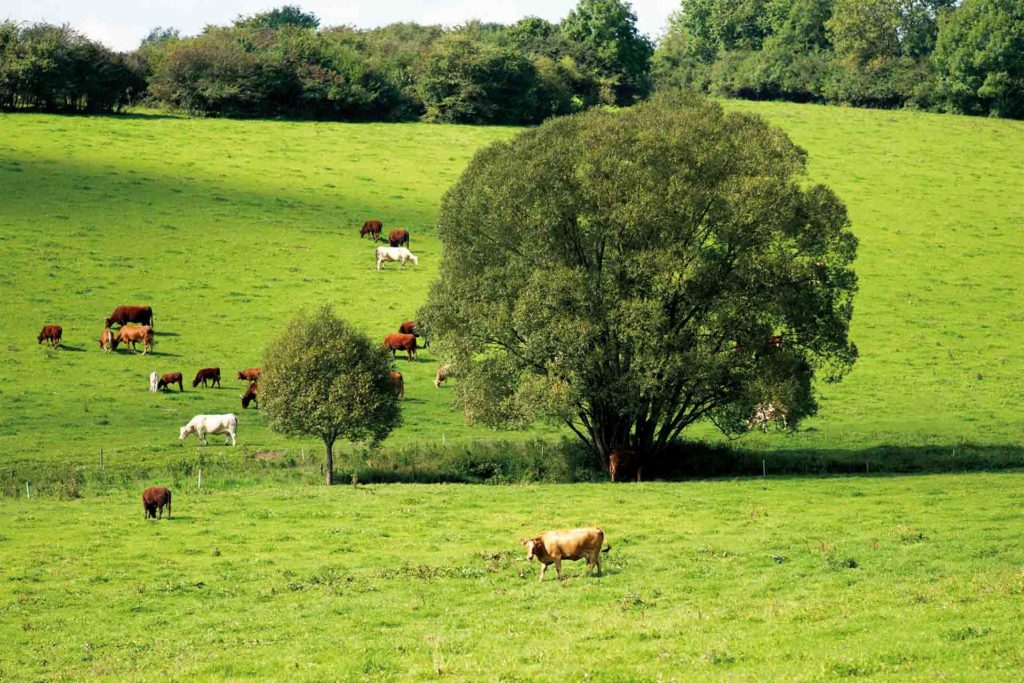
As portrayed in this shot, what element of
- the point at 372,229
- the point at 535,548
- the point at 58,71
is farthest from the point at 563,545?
the point at 58,71

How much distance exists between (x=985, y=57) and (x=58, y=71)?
7570 centimetres

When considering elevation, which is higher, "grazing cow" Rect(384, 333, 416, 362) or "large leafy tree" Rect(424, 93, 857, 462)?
"large leafy tree" Rect(424, 93, 857, 462)

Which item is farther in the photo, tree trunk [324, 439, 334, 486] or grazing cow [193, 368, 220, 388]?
grazing cow [193, 368, 220, 388]

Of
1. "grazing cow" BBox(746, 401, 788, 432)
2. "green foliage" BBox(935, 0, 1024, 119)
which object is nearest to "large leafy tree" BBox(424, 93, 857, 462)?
"grazing cow" BBox(746, 401, 788, 432)

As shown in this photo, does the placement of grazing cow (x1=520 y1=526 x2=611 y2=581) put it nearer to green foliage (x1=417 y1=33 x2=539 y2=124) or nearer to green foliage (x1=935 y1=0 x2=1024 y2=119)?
green foliage (x1=417 y1=33 x2=539 y2=124)

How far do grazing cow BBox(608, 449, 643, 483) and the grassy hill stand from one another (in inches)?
255

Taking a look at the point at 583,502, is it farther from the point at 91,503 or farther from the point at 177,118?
the point at 177,118

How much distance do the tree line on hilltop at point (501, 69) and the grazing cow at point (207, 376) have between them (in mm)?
43735

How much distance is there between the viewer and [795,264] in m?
38.3

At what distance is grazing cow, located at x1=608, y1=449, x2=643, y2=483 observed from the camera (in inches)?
1506

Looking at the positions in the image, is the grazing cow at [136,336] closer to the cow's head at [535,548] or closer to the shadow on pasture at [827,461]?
the shadow on pasture at [827,461]

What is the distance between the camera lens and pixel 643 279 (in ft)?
124

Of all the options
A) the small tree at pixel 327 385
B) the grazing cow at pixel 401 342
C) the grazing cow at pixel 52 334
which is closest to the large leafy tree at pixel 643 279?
the small tree at pixel 327 385

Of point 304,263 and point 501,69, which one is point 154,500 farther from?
point 501,69
